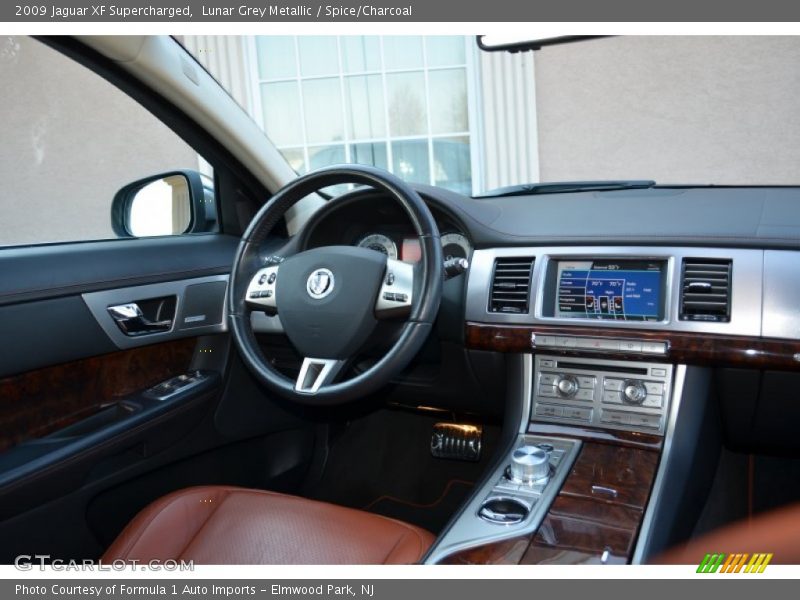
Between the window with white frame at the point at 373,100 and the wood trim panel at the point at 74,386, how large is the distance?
3.82 meters

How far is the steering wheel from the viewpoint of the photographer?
4.87ft

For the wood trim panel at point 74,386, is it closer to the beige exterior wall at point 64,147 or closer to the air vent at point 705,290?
the beige exterior wall at point 64,147

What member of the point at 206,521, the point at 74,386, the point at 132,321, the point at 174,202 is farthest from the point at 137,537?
the point at 174,202

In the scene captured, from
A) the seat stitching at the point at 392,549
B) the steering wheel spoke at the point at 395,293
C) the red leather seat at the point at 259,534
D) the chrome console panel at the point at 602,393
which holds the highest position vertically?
the steering wheel spoke at the point at 395,293

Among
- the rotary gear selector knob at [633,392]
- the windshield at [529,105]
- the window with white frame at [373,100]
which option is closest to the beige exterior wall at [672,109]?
the windshield at [529,105]

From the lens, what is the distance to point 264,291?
5.49 ft

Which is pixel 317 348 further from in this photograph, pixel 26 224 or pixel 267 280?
pixel 26 224

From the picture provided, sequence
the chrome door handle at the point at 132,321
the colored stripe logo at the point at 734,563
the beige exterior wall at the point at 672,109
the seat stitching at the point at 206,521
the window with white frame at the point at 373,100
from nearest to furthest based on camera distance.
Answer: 1. the colored stripe logo at the point at 734,563
2. the seat stitching at the point at 206,521
3. the chrome door handle at the point at 132,321
4. the beige exterior wall at the point at 672,109
5. the window with white frame at the point at 373,100

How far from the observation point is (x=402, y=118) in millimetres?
5512

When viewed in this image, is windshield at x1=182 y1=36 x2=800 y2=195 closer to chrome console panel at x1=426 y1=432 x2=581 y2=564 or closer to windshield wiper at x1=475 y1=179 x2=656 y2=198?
windshield wiper at x1=475 y1=179 x2=656 y2=198

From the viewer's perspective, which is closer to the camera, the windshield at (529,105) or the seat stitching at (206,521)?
the seat stitching at (206,521)

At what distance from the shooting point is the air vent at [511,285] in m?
1.77

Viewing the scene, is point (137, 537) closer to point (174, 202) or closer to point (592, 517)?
point (592, 517)

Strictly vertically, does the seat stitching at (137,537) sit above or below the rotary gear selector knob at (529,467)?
below
